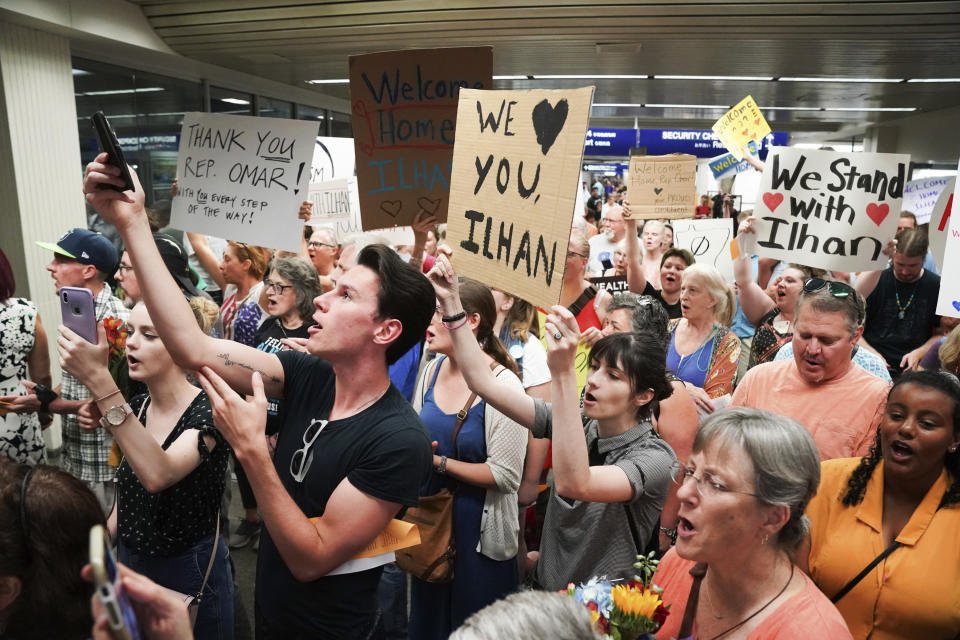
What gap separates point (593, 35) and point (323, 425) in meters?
7.86

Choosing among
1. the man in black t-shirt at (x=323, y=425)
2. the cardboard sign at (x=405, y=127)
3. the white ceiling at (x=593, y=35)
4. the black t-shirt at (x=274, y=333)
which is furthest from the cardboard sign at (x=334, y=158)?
the man in black t-shirt at (x=323, y=425)

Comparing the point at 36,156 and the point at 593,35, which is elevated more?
the point at 593,35

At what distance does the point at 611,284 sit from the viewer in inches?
194

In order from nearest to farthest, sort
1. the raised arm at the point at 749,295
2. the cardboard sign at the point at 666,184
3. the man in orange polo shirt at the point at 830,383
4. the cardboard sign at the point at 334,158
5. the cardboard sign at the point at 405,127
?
the man in orange polo shirt at the point at 830,383 < the cardboard sign at the point at 405,127 < the raised arm at the point at 749,295 < the cardboard sign at the point at 666,184 < the cardboard sign at the point at 334,158

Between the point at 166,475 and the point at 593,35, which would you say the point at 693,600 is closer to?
the point at 166,475

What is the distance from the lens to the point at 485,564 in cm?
270

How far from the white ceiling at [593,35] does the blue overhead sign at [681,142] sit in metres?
4.17

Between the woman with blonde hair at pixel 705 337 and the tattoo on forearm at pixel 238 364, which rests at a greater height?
the tattoo on forearm at pixel 238 364

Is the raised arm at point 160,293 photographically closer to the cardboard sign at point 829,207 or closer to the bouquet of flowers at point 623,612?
the bouquet of flowers at point 623,612

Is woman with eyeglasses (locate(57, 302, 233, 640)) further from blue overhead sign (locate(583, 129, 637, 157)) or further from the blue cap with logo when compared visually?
blue overhead sign (locate(583, 129, 637, 157))

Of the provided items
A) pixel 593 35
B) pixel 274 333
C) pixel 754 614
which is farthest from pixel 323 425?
pixel 593 35

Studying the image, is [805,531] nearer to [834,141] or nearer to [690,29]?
[690,29]

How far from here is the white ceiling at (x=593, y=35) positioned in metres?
7.50

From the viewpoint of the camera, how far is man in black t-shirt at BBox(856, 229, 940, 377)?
14.9 ft
